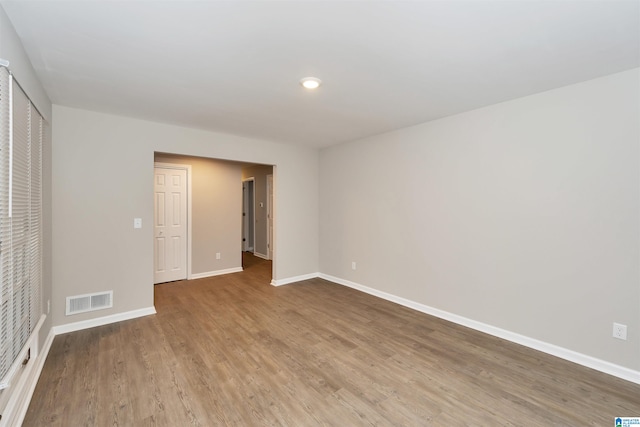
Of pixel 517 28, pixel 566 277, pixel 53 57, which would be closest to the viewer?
pixel 517 28

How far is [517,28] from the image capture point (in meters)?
1.71

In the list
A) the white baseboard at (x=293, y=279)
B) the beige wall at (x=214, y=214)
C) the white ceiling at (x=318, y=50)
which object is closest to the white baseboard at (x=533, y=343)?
the white baseboard at (x=293, y=279)

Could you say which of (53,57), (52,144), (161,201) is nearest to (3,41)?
(53,57)

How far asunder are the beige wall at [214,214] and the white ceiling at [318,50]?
2323 mm

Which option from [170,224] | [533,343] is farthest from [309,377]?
[170,224]

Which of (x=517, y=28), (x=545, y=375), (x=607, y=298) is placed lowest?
(x=545, y=375)

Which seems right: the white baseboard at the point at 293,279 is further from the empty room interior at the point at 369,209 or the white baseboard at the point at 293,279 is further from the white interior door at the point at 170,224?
the white interior door at the point at 170,224

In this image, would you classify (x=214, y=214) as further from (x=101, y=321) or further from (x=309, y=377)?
(x=309, y=377)

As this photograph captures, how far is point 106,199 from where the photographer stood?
10.8 feet

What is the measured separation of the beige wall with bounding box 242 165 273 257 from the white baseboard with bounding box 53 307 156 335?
12.4 feet

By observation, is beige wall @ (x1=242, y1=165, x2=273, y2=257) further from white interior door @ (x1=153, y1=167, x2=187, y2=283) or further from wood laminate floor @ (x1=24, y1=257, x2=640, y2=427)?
wood laminate floor @ (x1=24, y1=257, x2=640, y2=427)

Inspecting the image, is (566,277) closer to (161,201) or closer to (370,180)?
(370,180)

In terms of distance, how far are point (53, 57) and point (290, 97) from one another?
1799mm

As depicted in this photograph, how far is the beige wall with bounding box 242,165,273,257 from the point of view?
23.9ft
